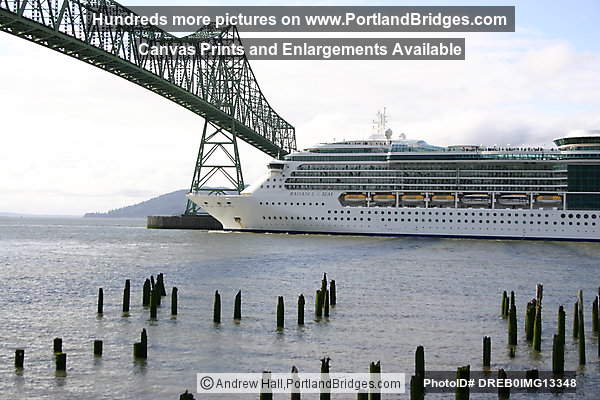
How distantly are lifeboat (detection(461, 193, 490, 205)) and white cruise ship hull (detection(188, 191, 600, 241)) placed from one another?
129 cm

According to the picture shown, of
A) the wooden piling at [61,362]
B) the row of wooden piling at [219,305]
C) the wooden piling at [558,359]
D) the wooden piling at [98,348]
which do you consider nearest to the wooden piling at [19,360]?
the wooden piling at [61,362]

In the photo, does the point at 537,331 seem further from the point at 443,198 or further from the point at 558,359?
the point at 443,198

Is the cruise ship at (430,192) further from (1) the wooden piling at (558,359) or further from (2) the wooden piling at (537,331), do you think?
(1) the wooden piling at (558,359)

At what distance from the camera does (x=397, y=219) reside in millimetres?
53875

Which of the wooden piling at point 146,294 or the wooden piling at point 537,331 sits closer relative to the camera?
the wooden piling at point 537,331

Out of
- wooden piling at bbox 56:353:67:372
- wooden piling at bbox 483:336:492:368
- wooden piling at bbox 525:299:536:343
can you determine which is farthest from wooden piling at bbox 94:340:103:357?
wooden piling at bbox 525:299:536:343

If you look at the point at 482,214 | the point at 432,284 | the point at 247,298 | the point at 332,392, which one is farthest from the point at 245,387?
the point at 482,214

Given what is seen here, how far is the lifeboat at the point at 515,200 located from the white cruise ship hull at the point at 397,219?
932mm

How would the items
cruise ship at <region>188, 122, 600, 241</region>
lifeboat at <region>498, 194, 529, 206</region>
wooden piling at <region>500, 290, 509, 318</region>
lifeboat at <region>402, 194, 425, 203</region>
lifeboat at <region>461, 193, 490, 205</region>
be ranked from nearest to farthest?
wooden piling at <region>500, 290, 509, 318</region> < cruise ship at <region>188, 122, 600, 241</region> < lifeboat at <region>498, 194, 529, 206</region> < lifeboat at <region>461, 193, 490, 205</region> < lifeboat at <region>402, 194, 425, 203</region>

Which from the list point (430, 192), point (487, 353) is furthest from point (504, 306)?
point (430, 192)

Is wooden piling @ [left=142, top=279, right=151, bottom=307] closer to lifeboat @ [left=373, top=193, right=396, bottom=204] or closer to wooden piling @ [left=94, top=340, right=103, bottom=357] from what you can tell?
wooden piling @ [left=94, top=340, right=103, bottom=357]

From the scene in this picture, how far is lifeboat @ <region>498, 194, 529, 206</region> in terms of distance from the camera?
53719mm

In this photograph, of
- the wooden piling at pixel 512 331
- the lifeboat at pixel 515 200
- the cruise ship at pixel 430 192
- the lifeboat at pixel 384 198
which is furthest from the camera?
the lifeboat at pixel 384 198

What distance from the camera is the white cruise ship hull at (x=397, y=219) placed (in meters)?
52.2
